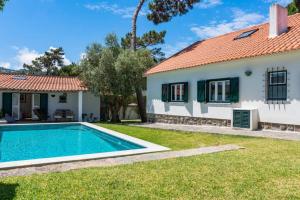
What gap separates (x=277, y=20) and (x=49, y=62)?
5677 centimetres

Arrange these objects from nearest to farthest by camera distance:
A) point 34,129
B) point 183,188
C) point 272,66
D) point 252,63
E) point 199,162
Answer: point 183,188 → point 199,162 → point 272,66 → point 252,63 → point 34,129

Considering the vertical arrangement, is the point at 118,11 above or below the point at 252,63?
above

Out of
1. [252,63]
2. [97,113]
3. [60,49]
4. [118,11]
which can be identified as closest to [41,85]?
[97,113]

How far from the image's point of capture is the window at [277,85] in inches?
599

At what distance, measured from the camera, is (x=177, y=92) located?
76.0ft

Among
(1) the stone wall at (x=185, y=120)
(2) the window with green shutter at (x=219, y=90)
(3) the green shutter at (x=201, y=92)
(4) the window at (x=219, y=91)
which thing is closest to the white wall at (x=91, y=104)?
(1) the stone wall at (x=185, y=120)

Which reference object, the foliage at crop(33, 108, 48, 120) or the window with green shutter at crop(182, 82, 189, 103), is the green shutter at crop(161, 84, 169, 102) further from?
the foliage at crop(33, 108, 48, 120)

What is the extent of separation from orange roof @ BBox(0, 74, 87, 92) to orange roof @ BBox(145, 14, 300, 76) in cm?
866

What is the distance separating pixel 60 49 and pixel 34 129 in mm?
46909

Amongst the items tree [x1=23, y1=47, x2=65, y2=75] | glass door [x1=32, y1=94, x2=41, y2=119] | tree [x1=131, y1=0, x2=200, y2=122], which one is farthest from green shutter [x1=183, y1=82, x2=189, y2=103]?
tree [x1=23, y1=47, x2=65, y2=75]

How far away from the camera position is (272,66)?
15.7 m

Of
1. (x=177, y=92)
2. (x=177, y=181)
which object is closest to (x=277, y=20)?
(x=177, y=92)

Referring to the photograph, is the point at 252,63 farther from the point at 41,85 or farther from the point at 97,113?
the point at 41,85

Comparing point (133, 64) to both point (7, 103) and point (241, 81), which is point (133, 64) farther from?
point (7, 103)
